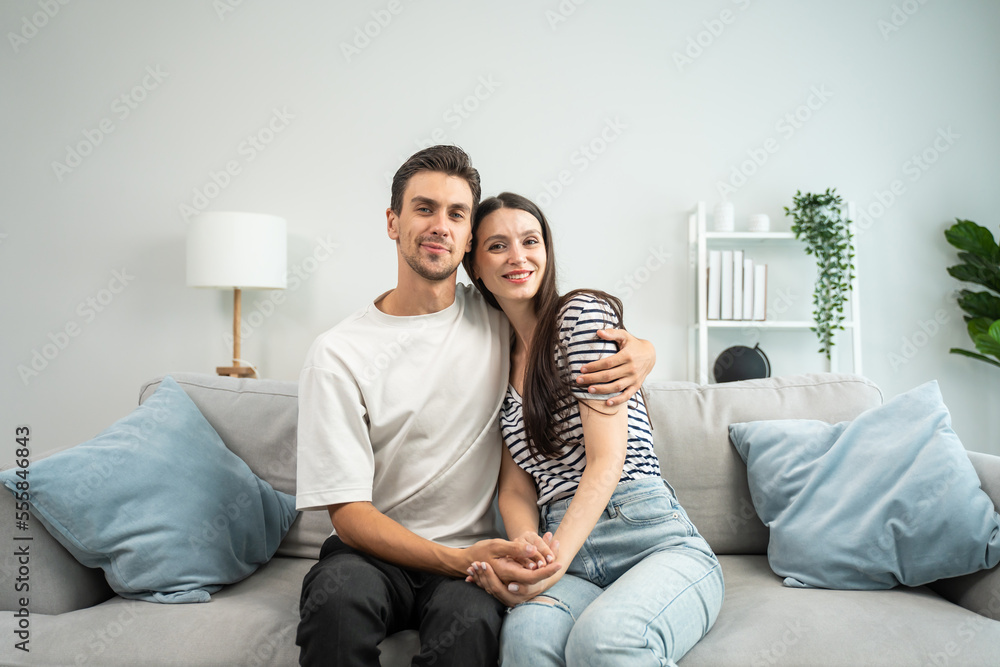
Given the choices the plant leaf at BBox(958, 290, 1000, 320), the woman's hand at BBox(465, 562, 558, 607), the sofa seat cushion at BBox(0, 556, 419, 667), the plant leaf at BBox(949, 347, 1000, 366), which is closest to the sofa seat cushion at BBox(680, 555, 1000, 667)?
the woman's hand at BBox(465, 562, 558, 607)

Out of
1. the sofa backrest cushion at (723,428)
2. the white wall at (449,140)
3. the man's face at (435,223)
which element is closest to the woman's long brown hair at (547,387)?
the man's face at (435,223)

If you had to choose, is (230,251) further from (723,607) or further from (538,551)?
(723,607)

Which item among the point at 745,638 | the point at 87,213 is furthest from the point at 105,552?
the point at 87,213

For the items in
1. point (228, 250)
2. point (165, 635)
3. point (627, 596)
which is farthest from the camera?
point (228, 250)

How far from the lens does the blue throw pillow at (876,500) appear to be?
1.21 m

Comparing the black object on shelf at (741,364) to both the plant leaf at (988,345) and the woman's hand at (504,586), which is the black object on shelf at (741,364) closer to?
the plant leaf at (988,345)

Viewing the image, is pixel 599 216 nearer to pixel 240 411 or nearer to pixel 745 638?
pixel 240 411

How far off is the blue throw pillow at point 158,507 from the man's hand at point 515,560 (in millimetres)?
606

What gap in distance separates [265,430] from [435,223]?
72 centimetres

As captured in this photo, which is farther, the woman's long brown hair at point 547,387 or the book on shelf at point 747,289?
the book on shelf at point 747,289

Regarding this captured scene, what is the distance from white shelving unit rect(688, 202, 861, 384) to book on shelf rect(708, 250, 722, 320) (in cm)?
2

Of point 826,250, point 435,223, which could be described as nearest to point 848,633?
point 435,223

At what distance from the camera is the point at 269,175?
2875 mm

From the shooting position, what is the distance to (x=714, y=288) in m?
2.67
